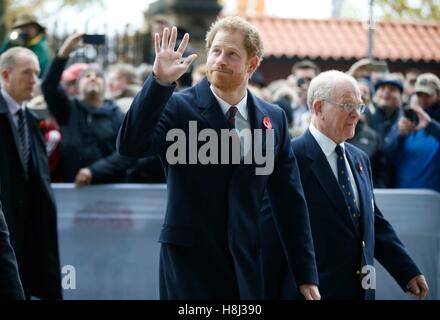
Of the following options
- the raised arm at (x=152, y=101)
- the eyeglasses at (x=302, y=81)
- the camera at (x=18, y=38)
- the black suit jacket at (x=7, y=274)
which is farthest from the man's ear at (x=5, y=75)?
the eyeglasses at (x=302, y=81)

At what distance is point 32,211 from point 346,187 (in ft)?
7.88

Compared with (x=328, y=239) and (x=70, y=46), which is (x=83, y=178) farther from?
(x=328, y=239)

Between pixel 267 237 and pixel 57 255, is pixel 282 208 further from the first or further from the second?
pixel 57 255

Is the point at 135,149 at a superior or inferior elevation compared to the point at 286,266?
superior

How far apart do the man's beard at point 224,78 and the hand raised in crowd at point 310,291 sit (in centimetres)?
111

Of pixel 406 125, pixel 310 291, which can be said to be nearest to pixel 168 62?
pixel 310 291

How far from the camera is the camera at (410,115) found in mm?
9336

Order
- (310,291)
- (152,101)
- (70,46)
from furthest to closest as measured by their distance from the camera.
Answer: (70,46) → (310,291) → (152,101)

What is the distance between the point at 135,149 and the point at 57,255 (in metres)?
2.77

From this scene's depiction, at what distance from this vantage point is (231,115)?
18.2 feet

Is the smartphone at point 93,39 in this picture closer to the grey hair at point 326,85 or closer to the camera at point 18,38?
the camera at point 18,38

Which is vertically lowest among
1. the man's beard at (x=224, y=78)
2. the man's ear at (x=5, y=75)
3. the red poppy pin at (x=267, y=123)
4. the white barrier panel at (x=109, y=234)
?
the white barrier panel at (x=109, y=234)

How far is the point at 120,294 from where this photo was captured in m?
8.55

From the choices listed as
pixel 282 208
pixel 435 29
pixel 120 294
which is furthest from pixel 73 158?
pixel 435 29
